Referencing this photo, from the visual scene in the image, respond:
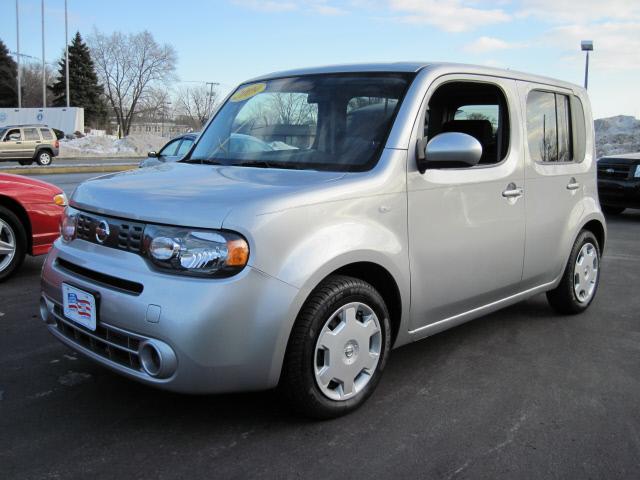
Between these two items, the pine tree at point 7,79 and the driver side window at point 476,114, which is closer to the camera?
the driver side window at point 476,114

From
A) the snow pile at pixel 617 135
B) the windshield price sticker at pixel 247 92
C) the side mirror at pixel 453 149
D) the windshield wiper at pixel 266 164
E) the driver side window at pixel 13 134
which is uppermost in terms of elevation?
the snow pile at pixel 617 135

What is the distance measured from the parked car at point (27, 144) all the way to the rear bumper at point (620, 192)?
24.5m

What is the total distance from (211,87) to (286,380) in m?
87.2

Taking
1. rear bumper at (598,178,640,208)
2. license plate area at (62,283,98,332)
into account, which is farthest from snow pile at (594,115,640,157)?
license plate area at (62,283,98,332)

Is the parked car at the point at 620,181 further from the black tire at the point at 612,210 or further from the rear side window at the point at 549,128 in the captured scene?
the rear side window at the point at 549,128

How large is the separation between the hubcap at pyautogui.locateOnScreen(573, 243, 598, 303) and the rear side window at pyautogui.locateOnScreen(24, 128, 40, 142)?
27803mm

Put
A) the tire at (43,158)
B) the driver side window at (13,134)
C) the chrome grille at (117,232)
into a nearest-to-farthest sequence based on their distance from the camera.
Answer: the chrome grille at (117,232) < the driver side window at (13,134) < the tire at (43,158)

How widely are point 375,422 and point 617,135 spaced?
36.8m

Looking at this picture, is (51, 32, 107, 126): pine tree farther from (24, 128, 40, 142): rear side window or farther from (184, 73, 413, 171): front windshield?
(184, 73, 413, 171): front windshield

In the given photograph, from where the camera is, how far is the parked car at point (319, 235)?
264 cm

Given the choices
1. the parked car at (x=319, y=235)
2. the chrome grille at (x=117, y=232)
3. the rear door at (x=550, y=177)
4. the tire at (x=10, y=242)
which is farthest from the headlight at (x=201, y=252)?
the tire at (x=10, y=242)

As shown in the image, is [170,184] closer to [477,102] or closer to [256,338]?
[256,338]

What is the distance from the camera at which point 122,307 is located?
2.69 metres

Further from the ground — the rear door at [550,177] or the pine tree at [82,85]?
the pine tree at [82,85]
